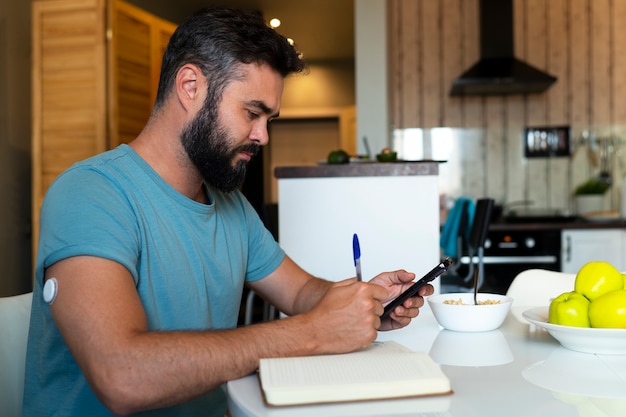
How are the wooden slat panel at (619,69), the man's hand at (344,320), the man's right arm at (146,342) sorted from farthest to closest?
1. the wooden slat panel at (619,69)
2. the man's hand at (344,320)
3. the man's right arm at (146,342)

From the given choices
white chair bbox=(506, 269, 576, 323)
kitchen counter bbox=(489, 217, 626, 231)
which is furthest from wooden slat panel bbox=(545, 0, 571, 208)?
white chair bbox=(506, 269, 576, 323)

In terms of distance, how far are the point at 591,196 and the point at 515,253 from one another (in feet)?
3.00

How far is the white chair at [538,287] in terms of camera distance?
178cm

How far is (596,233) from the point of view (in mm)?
4113

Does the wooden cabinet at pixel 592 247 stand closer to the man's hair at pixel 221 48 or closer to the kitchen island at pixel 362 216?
the kitchen island at pixel 362 216

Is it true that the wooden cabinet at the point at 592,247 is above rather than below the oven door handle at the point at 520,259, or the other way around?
above

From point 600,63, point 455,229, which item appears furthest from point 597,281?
point 600,63

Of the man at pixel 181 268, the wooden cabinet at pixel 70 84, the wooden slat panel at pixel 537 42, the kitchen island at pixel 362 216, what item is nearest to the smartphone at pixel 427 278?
the man at pixel 181 268

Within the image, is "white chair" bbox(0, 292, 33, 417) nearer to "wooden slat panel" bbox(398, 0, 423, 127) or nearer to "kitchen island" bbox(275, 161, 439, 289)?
"kitchen island" bbox(275, 161, 439, 289)

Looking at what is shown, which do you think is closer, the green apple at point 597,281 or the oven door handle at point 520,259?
the green apple at point 597,281

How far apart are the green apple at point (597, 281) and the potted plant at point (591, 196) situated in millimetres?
3708

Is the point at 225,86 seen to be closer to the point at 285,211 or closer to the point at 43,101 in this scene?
the point at 285,211

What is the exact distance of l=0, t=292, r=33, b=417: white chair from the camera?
1234 millimetres

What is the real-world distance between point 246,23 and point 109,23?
286cm
